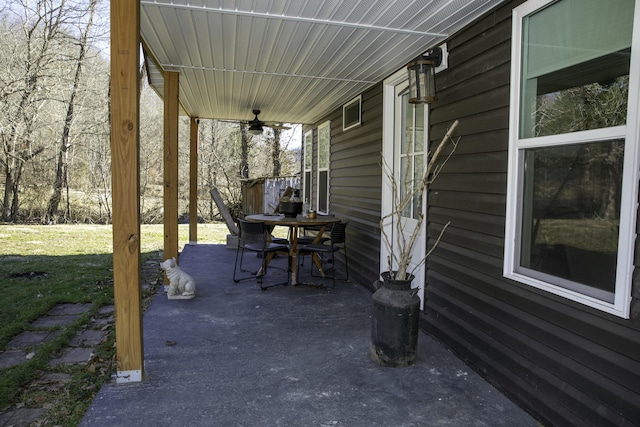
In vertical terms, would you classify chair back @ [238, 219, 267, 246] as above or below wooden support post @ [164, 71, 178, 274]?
below

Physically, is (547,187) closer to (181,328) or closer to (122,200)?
(122,200)

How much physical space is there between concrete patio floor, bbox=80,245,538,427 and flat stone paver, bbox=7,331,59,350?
2.24ft

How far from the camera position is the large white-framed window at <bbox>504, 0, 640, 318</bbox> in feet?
5.49

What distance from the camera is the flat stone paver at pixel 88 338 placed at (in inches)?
118

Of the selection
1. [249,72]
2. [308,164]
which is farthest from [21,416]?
[308,164]

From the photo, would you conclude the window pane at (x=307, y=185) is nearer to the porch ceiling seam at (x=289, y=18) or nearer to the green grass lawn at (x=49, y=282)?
the green grass lawn at (x=49, y=282)

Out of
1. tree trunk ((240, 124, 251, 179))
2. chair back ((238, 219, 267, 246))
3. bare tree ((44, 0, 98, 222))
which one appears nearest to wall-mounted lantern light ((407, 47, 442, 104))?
chair back ((238, 219, 267, 246))

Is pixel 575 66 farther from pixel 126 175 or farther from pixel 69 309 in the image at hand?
pixel 69 309

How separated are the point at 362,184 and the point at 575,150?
326 cm

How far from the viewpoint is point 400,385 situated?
2.45 m

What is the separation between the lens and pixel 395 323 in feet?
8.57

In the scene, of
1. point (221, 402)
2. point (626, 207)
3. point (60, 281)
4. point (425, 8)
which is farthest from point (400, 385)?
point (60, 281)

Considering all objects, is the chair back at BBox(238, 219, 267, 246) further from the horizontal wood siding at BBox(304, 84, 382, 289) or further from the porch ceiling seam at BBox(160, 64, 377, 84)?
the porch ceiling seam at BBox(160, 64, 377, 84)

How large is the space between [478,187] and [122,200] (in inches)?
84.0
